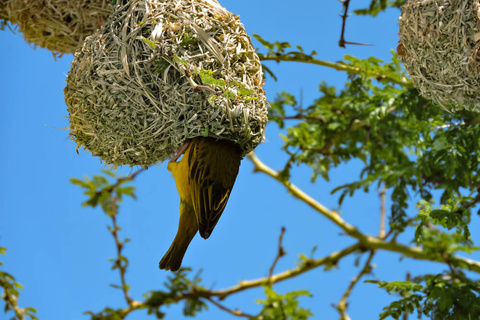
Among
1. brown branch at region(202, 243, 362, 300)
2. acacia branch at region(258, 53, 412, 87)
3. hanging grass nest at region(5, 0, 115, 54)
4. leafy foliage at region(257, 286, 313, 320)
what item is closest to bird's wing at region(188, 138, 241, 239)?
hanging grass nest at region(5, 0, 115, 54)

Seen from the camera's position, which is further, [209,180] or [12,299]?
[12,299]

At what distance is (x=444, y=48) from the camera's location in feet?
5.49

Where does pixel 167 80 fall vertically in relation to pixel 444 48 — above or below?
below

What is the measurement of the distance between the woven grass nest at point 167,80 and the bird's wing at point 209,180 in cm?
5

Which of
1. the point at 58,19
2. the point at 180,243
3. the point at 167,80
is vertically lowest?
the point at 180,243

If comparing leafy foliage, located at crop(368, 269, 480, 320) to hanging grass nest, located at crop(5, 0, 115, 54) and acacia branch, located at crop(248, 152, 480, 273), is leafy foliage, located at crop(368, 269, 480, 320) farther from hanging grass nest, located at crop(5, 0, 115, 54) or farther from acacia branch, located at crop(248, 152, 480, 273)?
hanging grass nest, located at crop(5, 0, 115, 54)

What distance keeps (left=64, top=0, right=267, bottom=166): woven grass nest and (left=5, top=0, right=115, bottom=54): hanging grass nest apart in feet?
1.00

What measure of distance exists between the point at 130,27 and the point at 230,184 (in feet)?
1.78

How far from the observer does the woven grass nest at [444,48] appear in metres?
1.59

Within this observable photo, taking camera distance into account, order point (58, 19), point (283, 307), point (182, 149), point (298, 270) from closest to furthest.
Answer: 1. point (182, 149)
2. point (58, 19)
3. point (283, 307)
4. point (298, 270)

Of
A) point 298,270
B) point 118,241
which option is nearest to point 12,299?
point 118,241

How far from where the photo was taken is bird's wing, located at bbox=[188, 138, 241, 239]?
61.4 inches

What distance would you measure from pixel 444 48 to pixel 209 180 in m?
0.79

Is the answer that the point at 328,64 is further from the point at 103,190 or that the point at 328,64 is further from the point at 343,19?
the point at 103,190
